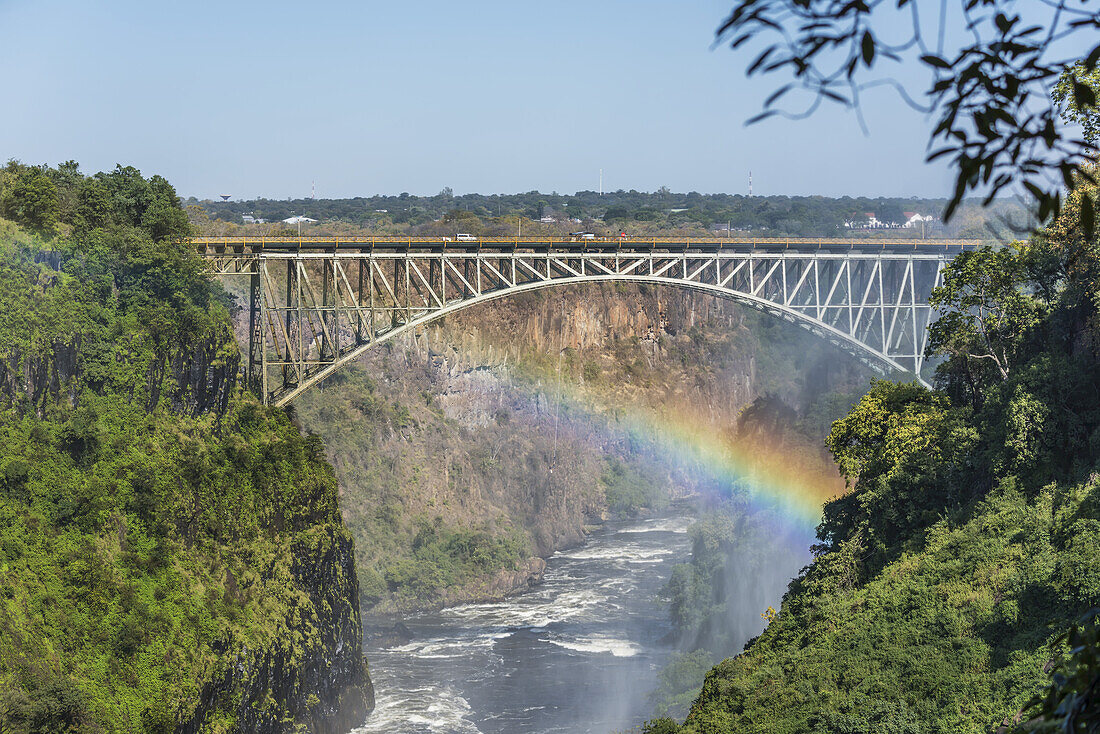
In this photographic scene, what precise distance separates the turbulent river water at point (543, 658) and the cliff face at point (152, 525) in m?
4.61

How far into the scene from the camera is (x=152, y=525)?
131ft

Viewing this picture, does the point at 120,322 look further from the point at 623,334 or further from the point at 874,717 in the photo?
the point at 623,334

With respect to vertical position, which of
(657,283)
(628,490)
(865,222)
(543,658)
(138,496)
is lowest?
(628,490)

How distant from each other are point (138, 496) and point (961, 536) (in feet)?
79.4

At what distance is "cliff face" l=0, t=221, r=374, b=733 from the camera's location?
34688 mm

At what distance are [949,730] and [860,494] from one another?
13.9 metres

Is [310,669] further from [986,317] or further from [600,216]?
[600,216]

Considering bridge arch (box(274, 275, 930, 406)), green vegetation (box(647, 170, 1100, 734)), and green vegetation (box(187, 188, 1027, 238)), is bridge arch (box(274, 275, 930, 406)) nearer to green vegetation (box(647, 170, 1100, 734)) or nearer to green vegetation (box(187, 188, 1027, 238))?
green vegetation (box(647, 170, 1100, 734))

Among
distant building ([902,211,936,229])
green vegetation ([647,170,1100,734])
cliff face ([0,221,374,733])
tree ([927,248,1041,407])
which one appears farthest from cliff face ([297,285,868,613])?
green vegetation ([647,170,1100,734])

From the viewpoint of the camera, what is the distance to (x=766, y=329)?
115m

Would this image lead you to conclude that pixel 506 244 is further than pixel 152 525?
Yes

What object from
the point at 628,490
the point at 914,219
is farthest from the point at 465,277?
A: the point at 914,219

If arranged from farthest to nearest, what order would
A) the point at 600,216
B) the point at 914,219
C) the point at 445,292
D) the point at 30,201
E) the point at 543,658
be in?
the point at 600,216 < the point at 914,219 < the point at 543,658 < the point at 445,292 < the point at 30,201

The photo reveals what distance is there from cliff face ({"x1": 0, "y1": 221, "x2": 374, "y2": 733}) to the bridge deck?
251cm
